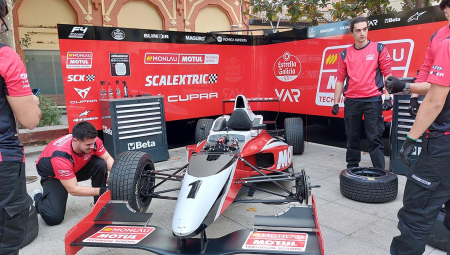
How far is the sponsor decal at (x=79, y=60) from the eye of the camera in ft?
16.7

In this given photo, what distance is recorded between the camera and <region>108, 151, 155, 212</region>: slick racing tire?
288 cm

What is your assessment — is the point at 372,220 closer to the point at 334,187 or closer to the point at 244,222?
the point at 334,187

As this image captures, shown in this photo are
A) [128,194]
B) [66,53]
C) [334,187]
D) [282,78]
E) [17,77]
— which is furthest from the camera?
[282,78]

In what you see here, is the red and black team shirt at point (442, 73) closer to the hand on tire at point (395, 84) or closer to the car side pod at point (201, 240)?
the hand on tire at point (395, 84)

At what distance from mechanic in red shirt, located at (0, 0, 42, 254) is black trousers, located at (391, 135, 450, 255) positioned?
7.46 ft

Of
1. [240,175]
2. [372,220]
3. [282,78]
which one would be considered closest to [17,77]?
[240,175]

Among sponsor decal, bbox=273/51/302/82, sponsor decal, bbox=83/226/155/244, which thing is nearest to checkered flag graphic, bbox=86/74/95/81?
sponsor decal, bbox=83/226/155/244

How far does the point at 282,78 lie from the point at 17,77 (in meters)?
5.86

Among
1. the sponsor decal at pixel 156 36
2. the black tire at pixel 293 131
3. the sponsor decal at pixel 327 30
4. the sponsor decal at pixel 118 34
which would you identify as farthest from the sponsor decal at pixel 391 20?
the sponsor decal at pixel 118 34

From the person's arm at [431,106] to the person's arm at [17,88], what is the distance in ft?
7.32

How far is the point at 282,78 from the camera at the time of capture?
7035mm

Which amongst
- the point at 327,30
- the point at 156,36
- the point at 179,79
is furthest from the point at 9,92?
the point at 327,30

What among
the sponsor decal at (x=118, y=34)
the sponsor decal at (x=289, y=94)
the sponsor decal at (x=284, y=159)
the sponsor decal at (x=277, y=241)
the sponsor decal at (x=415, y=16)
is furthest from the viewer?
the sponsor decal at (x=289, y=94)

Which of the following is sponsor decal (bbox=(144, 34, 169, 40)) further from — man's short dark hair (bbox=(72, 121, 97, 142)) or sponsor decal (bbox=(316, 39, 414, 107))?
man's short dark hair (bbox=(72, 121, 97, 142))
